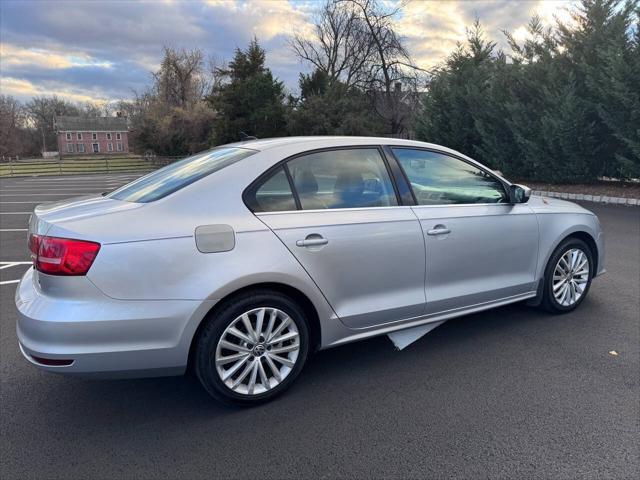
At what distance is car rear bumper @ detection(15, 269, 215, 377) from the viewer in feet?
8.03

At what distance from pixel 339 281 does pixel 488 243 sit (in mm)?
1356

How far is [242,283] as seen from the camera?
2688 mm

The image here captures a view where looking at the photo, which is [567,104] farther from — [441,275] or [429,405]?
[429,405]

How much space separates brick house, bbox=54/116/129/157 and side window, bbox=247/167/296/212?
90.4m

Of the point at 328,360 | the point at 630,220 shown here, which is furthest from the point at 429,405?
the point at 630,220

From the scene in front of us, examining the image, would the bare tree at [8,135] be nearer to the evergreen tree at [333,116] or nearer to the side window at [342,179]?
the evergreen tree at [333,116]

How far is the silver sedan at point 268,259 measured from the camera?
8.17ft

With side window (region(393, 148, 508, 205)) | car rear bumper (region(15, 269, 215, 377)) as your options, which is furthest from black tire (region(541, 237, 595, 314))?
car rear bumper (region(15, 269, 215, 377))

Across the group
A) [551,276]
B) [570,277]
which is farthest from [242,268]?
[570,277]

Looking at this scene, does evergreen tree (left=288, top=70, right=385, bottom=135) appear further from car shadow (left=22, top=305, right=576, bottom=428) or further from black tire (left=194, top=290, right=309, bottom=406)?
black tire (left=194, top=290, right=309, bottom=406)

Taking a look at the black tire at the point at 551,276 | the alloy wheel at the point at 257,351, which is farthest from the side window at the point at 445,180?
the alloy wheel at the point at 257,351

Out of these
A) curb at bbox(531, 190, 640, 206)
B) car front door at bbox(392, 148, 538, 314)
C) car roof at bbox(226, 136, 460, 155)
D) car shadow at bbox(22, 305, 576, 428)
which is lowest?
car shadow at bbox(22, 305, 576, 428)

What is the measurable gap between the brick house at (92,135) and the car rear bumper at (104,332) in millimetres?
90471

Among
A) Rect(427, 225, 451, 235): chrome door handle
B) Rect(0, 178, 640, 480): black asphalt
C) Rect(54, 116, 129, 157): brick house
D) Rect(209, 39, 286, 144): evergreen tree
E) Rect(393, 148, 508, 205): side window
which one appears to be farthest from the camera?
Rect(54, 116, 129, 157): brick house
